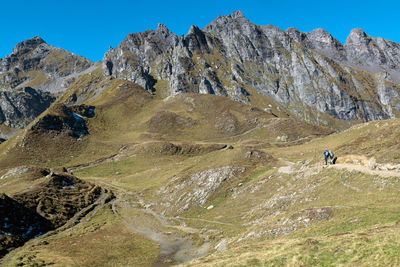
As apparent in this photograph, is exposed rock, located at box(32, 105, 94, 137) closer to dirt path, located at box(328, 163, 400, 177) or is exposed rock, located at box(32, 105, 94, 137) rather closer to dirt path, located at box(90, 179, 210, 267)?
dirt path, located at box(90, 179, 210, 267)

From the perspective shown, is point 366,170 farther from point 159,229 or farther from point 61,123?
point 61,123

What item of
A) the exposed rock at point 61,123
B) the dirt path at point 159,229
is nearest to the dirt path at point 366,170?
the dirt path at point 159,229

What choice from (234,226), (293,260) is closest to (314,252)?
(293,260)

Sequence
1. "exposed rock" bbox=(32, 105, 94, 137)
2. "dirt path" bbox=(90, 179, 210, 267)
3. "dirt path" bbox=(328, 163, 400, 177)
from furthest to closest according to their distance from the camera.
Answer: "exposed rock" bbox=(32, 105, 94, 137)
"dirt path" bbox=(90, 179, 210, 267)
"dirt path" bbox=(328, 163, 400, 177)

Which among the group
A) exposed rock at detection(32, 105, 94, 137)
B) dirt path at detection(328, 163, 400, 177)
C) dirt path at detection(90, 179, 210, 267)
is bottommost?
dirt path at detection(90, 179, 210, 267)

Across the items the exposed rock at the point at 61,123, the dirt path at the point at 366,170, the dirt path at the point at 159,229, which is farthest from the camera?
the exposed rock at the point at 61,123

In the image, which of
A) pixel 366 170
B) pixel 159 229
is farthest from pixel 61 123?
pixel 366 170

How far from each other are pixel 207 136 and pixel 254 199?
143423 millimetres

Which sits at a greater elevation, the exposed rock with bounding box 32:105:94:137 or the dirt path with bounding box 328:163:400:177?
the exposed rock with bounding box 32:105:94:137

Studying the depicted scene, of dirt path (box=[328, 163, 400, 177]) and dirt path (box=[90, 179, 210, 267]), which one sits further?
dirt path (box=[90, 179, 210, 267])

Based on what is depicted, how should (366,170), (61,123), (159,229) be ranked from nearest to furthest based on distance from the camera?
(366,170)
(159,229)
(61,123)

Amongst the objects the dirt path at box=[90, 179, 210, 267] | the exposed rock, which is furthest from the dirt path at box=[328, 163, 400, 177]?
the exposed rock

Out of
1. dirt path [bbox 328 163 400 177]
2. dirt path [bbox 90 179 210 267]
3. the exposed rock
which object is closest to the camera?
dirt path [bbox 328 163 400 177]

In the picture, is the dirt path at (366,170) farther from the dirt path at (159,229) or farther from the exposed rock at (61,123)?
the exposed rock at (61,123)
